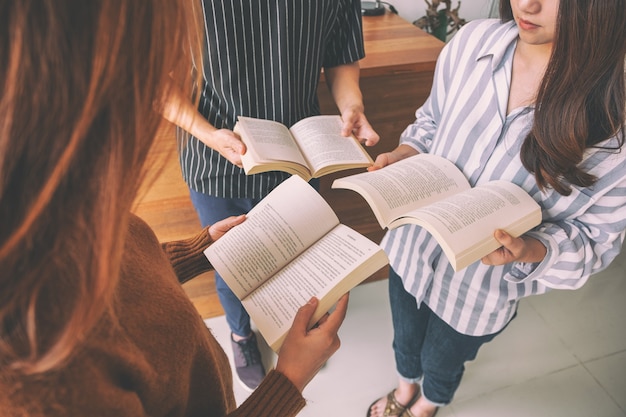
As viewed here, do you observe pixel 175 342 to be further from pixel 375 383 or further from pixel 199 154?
pixel 375 383

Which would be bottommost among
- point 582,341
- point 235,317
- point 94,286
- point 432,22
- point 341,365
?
point 582,341

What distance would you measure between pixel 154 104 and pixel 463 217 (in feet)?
2.01

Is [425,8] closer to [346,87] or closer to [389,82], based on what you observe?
[389,82]

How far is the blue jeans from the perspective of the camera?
1.13 m

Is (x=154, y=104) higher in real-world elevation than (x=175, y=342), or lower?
higher

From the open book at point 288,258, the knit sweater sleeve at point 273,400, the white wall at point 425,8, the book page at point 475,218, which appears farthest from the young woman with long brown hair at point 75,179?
the white wall at point 425,8

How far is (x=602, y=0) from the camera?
67 cm

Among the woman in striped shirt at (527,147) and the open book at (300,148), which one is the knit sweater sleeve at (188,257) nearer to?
the open book at (300,148)

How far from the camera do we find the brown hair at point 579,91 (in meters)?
0.68

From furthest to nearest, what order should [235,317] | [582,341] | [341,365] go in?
1. [582,341]
2. [341,365]
3. [235,317]

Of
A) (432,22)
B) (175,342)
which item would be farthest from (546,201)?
(432,22)

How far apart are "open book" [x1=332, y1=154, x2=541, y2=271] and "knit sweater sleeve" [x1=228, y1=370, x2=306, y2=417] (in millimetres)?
346

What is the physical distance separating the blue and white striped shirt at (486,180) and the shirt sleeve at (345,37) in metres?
0.24

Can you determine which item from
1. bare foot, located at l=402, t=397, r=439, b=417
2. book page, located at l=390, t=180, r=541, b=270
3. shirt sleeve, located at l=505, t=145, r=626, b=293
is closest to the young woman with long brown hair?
book page, located at l=390, t=180, r=541, b=270
